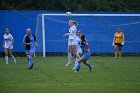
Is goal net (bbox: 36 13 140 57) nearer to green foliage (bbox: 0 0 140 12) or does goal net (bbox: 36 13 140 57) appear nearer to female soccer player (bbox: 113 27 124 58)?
female soccer player (bbox: 113 27 124 58)

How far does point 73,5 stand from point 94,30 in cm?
504

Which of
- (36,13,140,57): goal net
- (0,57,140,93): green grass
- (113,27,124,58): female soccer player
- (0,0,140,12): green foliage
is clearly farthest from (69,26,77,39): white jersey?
(0,0,140,12): green foliage

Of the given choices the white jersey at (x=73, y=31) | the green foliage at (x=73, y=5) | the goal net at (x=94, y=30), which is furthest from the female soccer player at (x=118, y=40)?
the white jersey at (x=73, y=31)

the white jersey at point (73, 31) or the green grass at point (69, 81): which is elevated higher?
the white jersey at point (73, 31)

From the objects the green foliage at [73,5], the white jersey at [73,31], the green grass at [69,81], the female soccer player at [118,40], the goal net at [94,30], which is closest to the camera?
the green grass at [69,81]

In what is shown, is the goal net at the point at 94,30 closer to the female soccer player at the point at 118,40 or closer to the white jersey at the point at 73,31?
the female soccer player at the point at 118,40

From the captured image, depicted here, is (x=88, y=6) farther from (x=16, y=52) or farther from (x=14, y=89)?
(x=14, y=89)

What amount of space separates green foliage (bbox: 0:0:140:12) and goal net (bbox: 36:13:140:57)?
4.18 m

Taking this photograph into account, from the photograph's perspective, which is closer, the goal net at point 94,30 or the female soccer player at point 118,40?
the female soccer player at point 118,40

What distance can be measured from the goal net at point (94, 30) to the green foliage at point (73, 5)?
4179mm

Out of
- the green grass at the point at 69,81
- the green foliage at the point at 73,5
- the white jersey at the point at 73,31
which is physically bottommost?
the green grass at the point at 69,81

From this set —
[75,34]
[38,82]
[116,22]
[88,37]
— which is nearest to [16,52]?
[88,37]

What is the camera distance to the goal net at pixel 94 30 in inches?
1483

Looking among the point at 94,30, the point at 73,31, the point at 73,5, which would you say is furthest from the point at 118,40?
the point at 73,31
